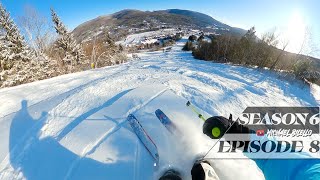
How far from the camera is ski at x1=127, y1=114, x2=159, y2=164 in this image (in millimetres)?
3311

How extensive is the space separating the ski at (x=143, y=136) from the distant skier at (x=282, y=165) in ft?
3.26

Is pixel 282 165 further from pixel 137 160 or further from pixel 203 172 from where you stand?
pixel 137 160

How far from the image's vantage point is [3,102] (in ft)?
19.6

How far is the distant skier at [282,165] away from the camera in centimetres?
192

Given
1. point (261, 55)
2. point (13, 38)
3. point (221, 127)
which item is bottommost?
point (261, 55)

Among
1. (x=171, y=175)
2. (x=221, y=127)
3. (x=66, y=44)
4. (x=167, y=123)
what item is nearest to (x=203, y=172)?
(x=171, y=175)

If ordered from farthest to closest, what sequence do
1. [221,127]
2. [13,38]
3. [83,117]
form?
1. [13,38]
2. [83,117]
3. [221,127]

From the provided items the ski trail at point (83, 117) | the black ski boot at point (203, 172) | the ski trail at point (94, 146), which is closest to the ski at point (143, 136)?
the ski trail at point (94, 146)

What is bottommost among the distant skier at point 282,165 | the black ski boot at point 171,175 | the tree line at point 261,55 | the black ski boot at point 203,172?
the tree line at point 261,55

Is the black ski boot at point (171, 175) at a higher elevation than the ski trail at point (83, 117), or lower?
higher

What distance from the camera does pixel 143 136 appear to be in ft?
12.2

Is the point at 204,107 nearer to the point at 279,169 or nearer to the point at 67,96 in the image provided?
the point at 279,169

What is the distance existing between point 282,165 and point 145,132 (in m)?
2.23

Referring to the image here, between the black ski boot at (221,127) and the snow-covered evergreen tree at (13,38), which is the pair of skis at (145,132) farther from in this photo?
the snow-covered evergreen tree at (13,38)
